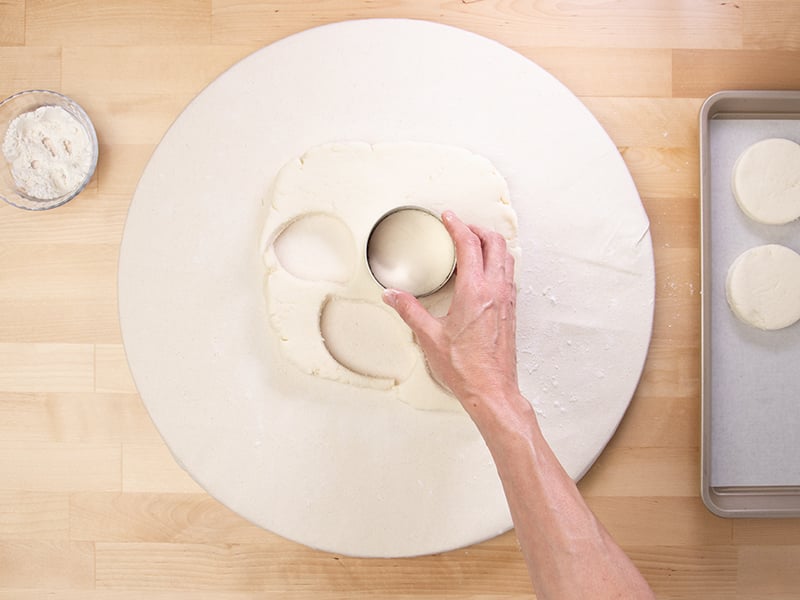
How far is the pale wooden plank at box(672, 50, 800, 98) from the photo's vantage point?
101 cm

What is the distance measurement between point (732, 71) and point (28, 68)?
1090 mm

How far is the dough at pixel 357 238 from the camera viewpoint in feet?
2.99

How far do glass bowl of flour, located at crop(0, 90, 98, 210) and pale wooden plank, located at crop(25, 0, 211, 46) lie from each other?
10 centimetres

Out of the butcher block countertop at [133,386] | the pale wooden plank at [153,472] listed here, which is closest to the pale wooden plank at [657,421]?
the butcher block countertop at [133,386]

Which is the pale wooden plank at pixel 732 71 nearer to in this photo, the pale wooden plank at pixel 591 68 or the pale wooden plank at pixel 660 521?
the pale wooden plank at pixel 591 68

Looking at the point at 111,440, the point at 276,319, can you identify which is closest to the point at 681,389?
the point at 276,319

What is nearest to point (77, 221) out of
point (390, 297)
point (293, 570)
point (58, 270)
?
point (58, 270)

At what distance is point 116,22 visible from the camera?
1.00 metres

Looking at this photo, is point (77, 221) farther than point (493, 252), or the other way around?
point (77, 221)

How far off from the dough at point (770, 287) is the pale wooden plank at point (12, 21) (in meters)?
1.15

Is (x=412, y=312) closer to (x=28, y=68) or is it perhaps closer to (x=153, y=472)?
(x=153, y=472)

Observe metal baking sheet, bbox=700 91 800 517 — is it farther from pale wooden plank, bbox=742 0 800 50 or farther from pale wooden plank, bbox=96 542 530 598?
pale wooden plank, bbox=96 542 530 598

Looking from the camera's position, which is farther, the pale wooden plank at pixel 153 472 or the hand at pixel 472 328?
the pale wooden plank at pixel 153 472

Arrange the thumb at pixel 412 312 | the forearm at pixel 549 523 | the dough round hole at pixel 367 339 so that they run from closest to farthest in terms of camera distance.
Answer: the forearm at pixel 549 523 → the thumb at pixel 412 312 → the dough round hole at pixel 367 339
